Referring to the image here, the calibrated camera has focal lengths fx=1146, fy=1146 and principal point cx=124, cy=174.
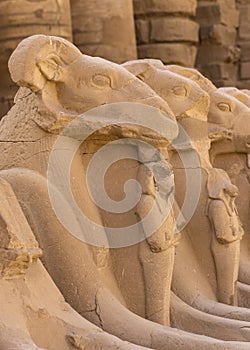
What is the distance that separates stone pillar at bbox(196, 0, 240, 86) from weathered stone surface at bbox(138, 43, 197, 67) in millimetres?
1095

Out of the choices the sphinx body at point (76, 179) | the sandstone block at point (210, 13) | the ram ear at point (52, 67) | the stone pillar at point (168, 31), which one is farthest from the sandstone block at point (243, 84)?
the ram ear at point (52, 67)

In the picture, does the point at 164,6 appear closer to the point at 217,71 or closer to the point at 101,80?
the point at 217,71

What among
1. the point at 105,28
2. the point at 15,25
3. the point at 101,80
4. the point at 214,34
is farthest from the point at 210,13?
the point at 101,80

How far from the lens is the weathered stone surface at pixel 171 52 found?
1142cm

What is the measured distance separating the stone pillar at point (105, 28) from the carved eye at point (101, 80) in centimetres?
441

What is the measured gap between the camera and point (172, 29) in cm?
1159

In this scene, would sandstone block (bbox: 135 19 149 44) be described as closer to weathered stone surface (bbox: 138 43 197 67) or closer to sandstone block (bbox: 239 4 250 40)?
weathered stone surface (bbox: 138 43 197 67)

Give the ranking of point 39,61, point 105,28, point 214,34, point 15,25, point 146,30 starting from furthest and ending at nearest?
1. point 214,34
2. point 146,30
3. point 105,28
4. point 15,25
5. point 39,61

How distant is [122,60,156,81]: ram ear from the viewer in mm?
6090

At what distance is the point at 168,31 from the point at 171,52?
0.87ft

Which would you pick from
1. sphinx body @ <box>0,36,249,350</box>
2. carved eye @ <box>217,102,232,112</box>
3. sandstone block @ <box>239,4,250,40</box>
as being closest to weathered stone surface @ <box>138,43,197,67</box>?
sandstone block @ <box>239,4,250,40</box>

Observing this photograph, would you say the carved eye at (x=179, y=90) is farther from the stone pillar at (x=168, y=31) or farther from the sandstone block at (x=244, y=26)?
the sandstone block at (x=244, y=26)

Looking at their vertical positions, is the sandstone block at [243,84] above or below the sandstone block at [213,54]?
below

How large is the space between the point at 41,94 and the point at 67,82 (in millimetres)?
156
